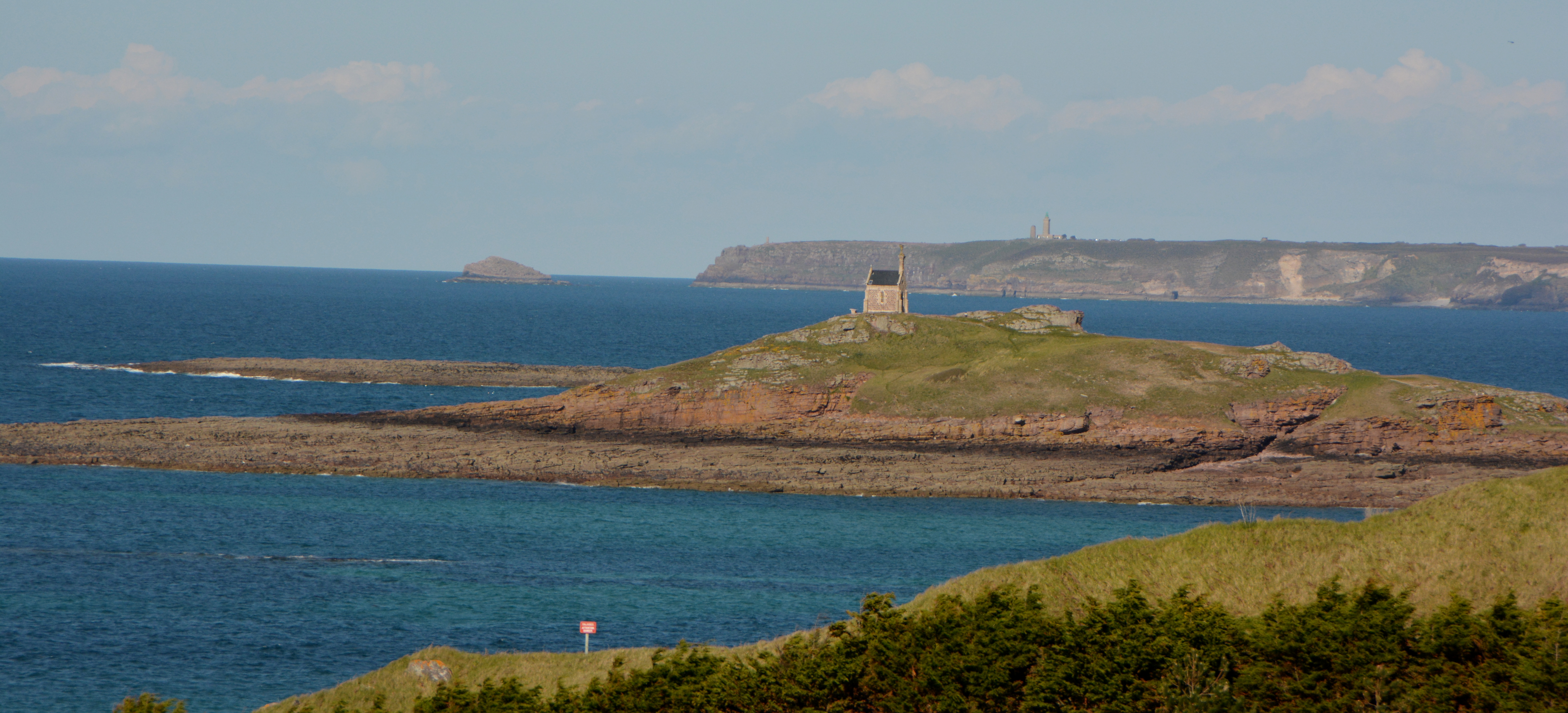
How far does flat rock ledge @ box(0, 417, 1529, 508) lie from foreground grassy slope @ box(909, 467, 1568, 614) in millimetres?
38655

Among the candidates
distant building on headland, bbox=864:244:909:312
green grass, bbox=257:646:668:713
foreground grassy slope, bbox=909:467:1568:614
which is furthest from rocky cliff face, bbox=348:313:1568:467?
green grass, bbox=257:646:668:713

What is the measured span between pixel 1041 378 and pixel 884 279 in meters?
25.4

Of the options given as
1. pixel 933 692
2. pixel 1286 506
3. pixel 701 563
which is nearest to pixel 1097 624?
pixel 933 692

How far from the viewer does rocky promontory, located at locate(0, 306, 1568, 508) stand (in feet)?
225

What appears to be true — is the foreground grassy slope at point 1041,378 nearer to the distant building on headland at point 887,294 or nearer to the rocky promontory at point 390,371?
the distant building on headland at point 887,294

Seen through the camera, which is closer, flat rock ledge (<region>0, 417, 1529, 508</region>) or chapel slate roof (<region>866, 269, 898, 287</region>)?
flat rock ledge (<region>0, 417, 1529, 508</region>)

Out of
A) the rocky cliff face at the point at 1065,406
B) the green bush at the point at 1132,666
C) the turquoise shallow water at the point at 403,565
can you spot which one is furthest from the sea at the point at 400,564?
the green bush at the point at 1132,666

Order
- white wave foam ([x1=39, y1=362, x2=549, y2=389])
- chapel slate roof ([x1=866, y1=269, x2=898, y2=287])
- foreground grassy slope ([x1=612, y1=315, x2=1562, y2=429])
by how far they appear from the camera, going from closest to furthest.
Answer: foreground grassy slope ([x1=612, y1=315, x2=1562, y2=429]) → chapel slate roof ([x1=866, y1=269, x2=898, y2=287]) → white wave foam ([x1=39, y1=362, x2=549, y2=389])

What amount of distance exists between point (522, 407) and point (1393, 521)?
64.9 m

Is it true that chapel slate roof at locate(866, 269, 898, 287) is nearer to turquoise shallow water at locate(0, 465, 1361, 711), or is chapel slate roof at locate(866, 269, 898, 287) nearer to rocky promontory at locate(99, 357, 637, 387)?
rocky promontory at locate(99, 357, 637, 387)

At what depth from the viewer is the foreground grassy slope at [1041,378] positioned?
258 feet

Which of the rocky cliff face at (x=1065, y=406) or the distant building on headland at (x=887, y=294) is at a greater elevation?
the distant building on headland at (x=887, y=294)

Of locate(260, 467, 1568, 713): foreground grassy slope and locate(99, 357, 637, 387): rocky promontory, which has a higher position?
locate(260, 467, 1568, 713): foreground grassy slope

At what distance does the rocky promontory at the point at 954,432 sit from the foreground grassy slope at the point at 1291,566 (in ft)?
130
